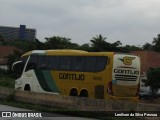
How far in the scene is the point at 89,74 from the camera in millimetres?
27922

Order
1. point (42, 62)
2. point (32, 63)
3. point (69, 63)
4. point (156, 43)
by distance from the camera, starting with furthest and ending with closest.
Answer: point (156, 43) < point (32, 63) < point (42, 62) < point (69, 63)

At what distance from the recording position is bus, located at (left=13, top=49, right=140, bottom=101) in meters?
26.9

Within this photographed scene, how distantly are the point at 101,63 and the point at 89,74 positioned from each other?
3.92 feet

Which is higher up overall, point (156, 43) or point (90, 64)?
point (156, 43)

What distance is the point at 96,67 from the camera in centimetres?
2747

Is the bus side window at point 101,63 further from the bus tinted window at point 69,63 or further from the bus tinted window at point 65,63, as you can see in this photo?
the bus tinted window at point 65,63

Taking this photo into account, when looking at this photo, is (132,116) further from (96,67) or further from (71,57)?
(71,57)

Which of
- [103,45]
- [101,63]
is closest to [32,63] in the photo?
[101,63]

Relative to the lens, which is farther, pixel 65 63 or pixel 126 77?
pixel 65 63

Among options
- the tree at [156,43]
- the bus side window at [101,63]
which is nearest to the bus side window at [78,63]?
the bus side window at [101,63]

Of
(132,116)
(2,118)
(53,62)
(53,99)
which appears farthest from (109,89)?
(2,118)

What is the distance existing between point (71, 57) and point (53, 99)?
4.06m

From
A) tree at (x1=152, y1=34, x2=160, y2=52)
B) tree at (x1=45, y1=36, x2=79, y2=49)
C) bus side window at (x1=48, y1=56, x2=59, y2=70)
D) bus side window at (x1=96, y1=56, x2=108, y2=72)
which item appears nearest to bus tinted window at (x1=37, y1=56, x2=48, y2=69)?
bus side window at (x1=48, y1=56, x2=59, y2=70)

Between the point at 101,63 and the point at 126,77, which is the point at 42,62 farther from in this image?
the point at 126,77
